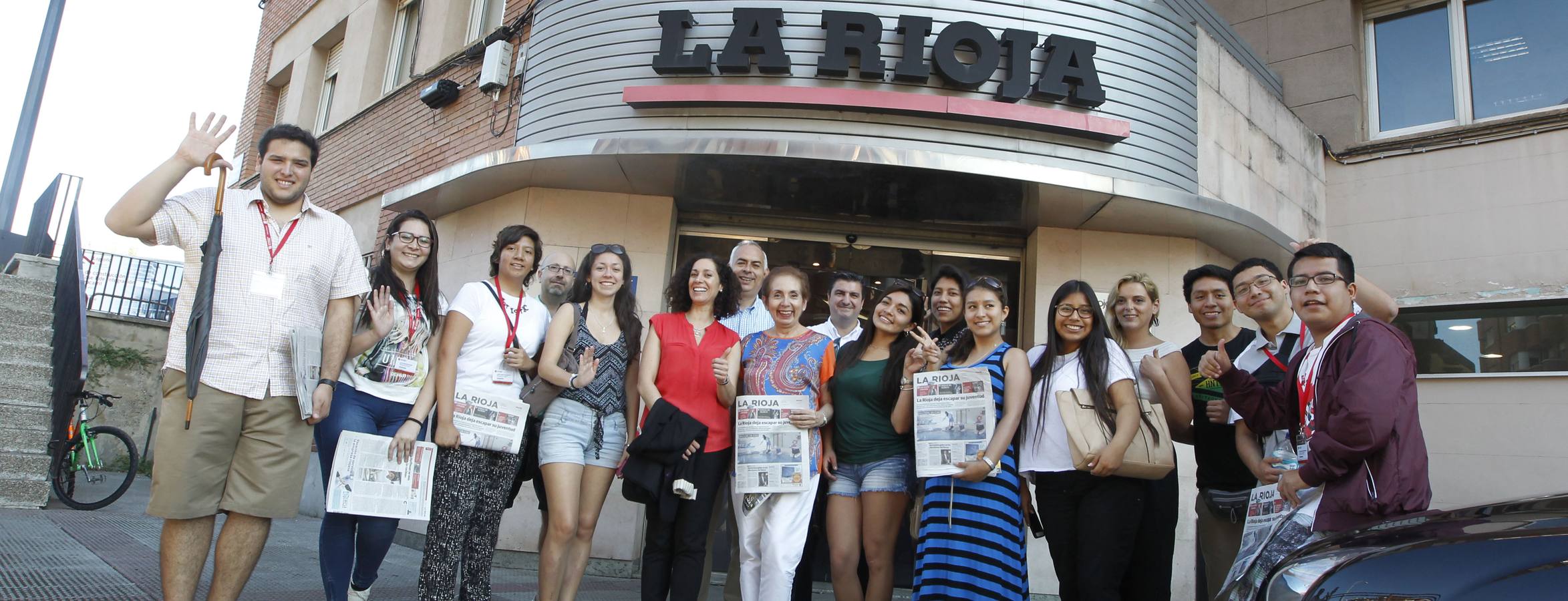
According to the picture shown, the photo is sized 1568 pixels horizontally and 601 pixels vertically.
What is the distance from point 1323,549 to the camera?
225cm

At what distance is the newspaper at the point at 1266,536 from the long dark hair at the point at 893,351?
Result: 1.50m

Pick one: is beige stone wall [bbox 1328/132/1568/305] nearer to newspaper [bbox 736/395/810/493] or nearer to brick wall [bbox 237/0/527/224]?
newspaper [bbox 736/395/810/493]

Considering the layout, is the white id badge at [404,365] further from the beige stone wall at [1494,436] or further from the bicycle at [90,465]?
the beige stone wall at [1494,436]

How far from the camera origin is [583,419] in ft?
13.4

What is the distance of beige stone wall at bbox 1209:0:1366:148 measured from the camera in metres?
9.12

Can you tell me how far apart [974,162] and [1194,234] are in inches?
93.6

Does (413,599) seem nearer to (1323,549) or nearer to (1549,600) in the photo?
(1323,549)

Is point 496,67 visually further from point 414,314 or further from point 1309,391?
point 1309,391

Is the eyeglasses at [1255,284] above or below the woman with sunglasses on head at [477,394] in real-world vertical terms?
above

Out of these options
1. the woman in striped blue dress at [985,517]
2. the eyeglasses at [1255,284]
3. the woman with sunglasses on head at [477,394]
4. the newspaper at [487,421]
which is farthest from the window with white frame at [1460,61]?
the newspaper at [487,421]

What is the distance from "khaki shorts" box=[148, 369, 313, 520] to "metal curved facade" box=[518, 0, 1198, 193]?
362 cm

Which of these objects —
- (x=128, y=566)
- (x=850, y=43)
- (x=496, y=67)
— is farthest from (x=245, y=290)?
(x=496, y=67)

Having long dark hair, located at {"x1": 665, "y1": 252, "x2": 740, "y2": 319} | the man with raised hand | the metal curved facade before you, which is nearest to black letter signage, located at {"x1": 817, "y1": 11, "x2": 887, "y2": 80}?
the metal curved facade

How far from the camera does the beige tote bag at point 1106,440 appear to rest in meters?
3.55
